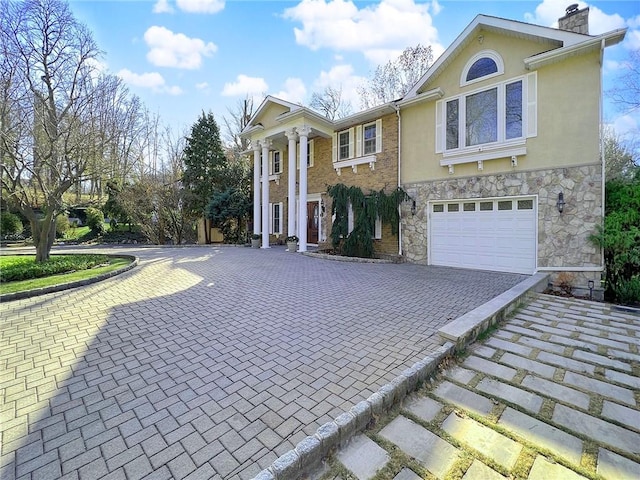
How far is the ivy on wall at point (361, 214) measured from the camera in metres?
10.7

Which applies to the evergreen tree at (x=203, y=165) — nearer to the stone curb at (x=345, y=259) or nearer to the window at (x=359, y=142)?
the window at (x=359, y=142)

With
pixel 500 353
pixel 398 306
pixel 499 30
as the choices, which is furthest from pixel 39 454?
pixel 499 30

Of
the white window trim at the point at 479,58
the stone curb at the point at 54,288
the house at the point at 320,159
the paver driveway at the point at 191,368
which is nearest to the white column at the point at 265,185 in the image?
the house at the point at 320,159

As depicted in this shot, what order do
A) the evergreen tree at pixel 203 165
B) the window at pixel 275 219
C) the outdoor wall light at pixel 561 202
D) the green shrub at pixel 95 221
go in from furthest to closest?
the green shrub at pixel 95 221
the evergreen tree at pixel 203 165
the window at pixel 275 219
the outdoor wall light at pixel 561 202

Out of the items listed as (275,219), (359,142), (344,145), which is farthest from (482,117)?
(275,219)

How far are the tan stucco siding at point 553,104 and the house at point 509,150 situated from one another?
0.02 m

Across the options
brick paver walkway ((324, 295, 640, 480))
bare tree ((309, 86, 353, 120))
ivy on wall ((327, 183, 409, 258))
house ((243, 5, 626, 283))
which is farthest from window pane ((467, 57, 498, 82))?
bare tree ((309, 86, 353, 120))

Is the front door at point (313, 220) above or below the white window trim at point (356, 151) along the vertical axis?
below

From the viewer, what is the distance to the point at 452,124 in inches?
381

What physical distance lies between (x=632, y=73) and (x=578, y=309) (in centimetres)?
1163

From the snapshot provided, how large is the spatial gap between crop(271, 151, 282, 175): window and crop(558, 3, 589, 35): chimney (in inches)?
489

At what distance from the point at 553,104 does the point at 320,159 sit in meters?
A: 8.87

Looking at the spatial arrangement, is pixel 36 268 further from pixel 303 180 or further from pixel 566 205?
pixel 566 205

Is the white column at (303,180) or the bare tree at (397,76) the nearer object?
the white column at (303,180)
